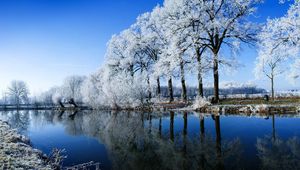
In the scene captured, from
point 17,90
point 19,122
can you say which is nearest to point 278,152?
point 19,122

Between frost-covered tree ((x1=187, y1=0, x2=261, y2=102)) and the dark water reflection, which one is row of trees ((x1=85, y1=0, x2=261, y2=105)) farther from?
the dark water reflection

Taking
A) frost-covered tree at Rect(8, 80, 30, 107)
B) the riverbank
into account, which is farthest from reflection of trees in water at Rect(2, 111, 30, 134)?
frost-covered tree at Rect(8, 80, 30, 107)

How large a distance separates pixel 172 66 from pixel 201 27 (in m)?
4.78

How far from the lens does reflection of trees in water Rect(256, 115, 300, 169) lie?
9.09 meters

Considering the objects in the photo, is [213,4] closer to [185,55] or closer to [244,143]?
[185,55]

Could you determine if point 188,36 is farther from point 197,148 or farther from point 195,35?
A: point 197,148

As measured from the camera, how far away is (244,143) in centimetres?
1288

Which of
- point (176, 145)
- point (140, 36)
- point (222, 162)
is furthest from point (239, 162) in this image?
point (140, 36)

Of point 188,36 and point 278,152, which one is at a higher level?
point 188,36

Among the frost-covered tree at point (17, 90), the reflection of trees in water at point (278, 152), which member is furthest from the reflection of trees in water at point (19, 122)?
the frost-covered tree at point (17, 90)

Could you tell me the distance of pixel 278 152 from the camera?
10.8 m

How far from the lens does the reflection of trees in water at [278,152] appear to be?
9.09 meters

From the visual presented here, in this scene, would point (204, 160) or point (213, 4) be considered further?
point (213, 4)

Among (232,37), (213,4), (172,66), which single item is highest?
(213,4)
